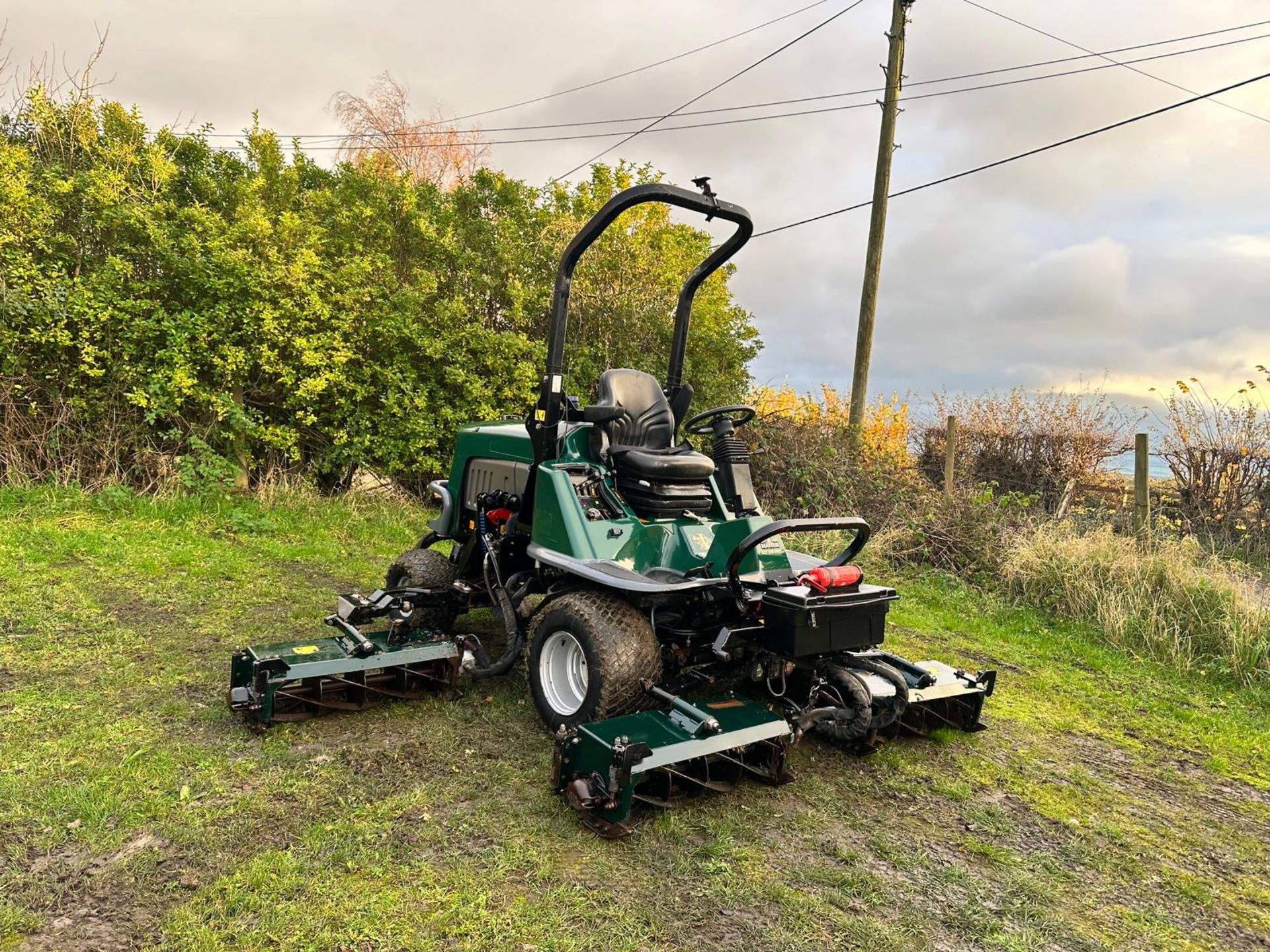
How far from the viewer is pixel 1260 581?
20.5 ft

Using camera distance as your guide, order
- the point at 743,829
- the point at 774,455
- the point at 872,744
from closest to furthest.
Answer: the point at 743,829, the point at 872,744, the point at 774,455

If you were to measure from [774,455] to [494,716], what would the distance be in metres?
5.99

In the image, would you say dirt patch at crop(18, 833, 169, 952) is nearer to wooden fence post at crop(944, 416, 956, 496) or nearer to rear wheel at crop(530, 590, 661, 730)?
rear wheel at crop(530, 590, 661, 730)

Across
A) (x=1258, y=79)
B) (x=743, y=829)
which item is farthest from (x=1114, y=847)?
(x=1258, y=79)

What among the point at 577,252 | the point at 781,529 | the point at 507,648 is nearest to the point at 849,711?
the point at 781,529

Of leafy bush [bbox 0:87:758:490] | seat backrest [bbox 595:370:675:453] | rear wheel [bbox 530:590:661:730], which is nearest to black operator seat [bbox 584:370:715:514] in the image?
seat backrest [bbox 595:370:675:453]

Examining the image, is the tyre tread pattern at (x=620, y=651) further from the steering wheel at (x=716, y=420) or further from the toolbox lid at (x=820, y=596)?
the steering wheel at (x=716, y=420)

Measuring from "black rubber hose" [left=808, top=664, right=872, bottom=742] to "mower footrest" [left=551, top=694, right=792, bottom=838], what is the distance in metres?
0.22

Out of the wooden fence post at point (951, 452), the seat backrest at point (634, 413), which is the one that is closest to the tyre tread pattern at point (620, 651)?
the seat backrest at point (634, 413)

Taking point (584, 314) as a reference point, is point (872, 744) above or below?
below

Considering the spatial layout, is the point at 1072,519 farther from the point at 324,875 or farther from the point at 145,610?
the point at 145,610

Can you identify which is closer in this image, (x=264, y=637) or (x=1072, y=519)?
(x=264, y=637)

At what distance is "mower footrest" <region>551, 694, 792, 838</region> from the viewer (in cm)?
266

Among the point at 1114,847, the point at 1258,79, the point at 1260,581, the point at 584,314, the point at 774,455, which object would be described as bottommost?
the point at 1114,847
